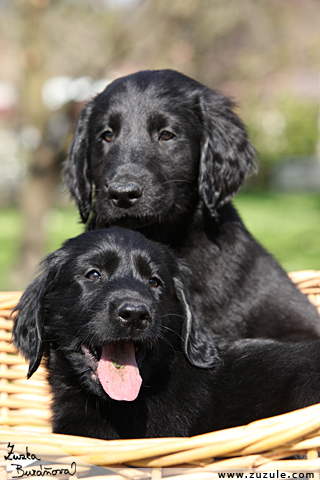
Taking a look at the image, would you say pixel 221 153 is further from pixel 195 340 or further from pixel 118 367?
pixel 118 367

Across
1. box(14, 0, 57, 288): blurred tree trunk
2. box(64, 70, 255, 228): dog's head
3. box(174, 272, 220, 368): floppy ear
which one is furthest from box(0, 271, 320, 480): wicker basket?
box(14, 0, 57, 288): blurred tree trunk

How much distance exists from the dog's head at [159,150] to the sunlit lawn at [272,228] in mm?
3891

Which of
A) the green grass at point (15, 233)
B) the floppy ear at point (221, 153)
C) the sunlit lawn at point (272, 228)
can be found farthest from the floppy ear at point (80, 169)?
the sunlit lawn at point (272, 228)

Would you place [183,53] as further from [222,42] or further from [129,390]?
[129,390]

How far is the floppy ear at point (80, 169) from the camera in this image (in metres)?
3.39

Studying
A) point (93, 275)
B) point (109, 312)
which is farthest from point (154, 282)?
point (109, 312)

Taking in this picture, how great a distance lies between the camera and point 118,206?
2.84m

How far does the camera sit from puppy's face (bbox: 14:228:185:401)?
2197 millimetres

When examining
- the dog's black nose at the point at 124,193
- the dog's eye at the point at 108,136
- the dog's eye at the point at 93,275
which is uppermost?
the dog's eye at the point at 108,136

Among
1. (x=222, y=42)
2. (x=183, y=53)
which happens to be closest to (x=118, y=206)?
(x=183, y=53)

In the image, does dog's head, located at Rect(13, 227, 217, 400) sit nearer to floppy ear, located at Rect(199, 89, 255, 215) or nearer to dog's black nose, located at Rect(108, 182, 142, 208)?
dog's black nose, located at Rect(108, 182, 142, 208)

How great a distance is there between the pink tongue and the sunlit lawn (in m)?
4.98

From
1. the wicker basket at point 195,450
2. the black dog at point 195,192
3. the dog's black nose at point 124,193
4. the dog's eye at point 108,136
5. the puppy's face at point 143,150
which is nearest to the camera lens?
the wicker basket at point 195,450
